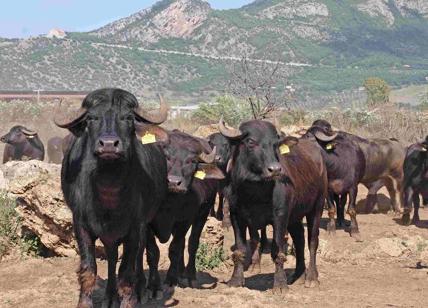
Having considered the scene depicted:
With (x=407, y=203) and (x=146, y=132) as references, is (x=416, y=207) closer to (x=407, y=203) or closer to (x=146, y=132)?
(x=407, y=203)

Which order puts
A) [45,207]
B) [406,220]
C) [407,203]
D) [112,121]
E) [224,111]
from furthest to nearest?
1. [224,111]
2. [406,220]
3. [407,203]
4. [45,207]
5. [112,121]

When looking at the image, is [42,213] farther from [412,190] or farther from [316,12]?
[316,12]

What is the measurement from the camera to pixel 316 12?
136125mm

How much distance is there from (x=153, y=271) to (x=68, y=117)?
2425 mm

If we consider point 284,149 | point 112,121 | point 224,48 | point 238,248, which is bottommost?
point 238,248

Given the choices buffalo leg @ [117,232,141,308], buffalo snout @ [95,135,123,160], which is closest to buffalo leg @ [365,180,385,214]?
buffalo leg @ [117,232,141,308]

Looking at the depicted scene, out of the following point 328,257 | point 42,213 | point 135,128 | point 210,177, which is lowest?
point 328,257

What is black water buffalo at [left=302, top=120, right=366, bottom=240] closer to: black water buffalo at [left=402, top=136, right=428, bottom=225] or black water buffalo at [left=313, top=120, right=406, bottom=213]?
black water buffalo at [left=402, top=136, right=428, bottom=225]

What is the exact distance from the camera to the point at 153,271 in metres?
8.38

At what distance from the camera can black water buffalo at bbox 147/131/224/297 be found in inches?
335

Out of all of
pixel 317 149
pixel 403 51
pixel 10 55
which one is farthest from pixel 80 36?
pixel 317 149

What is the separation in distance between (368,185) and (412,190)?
2.76 meters

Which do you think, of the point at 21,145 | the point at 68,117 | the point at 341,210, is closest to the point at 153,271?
the point at 68,117

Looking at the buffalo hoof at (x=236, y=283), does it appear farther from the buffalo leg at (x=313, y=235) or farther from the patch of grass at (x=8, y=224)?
the patch of grass at (x=8, y=224)
